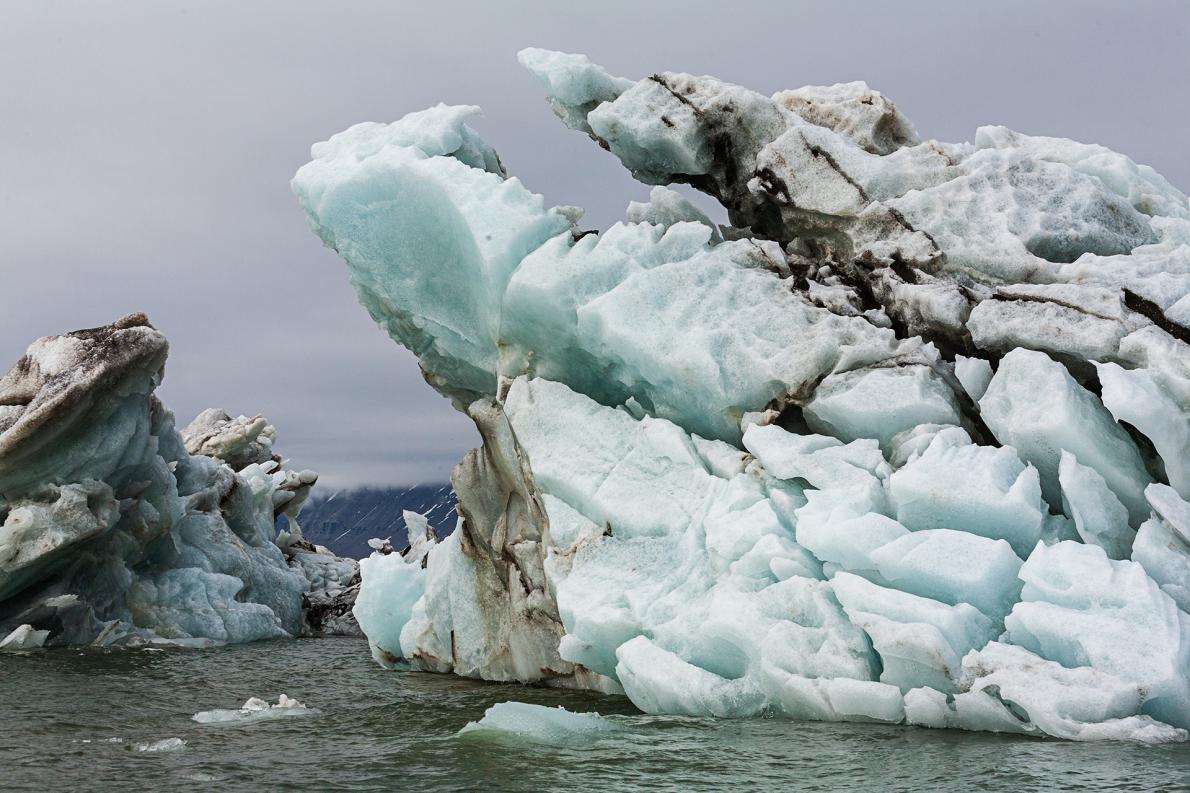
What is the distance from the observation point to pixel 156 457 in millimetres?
22734

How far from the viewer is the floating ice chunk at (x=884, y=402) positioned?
35.4ft

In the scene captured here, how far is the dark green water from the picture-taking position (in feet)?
22.1

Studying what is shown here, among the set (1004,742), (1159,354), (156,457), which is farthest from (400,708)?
(156,457)

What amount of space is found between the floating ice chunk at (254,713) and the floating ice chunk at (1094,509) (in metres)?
7.87

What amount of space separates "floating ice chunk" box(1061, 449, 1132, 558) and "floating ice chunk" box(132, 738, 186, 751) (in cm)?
811

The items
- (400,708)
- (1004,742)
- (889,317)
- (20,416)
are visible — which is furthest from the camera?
(20,416)

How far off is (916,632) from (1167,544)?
2466mm

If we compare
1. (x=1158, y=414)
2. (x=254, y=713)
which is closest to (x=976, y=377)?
(x=1158, y=414)

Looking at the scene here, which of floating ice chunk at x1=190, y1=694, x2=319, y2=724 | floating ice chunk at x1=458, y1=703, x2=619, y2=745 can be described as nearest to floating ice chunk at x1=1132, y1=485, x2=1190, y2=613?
floating ice chunk at x1=458, y1=703, x2=619, y2=745

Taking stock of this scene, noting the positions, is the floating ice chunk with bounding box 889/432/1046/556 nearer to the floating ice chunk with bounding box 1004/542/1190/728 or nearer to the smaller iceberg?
the floating ice chunk with bounding box 1004/542/1190/728

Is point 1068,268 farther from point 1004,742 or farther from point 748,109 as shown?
point 1004,742

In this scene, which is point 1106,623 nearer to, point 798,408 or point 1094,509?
point 1094,509

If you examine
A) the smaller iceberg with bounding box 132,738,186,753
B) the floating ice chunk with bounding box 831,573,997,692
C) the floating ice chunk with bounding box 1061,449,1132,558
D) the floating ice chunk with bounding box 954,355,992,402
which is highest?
the floating ice chunk with bounding box 954,355,992,402

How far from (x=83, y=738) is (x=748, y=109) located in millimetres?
11055
